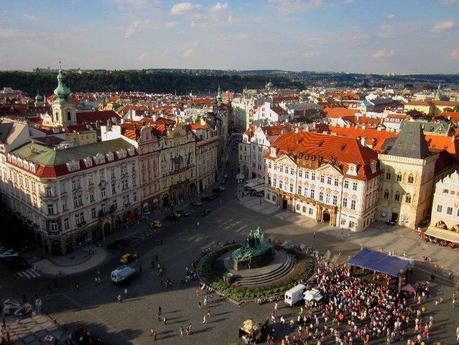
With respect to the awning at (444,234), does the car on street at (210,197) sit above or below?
below

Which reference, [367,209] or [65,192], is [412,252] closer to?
[367,209]

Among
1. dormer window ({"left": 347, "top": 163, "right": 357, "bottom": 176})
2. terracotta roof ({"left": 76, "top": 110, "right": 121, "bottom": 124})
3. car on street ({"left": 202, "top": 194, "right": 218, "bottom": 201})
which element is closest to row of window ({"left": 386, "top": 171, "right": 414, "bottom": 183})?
dormer window ({"left": 347, "top": 163, "right": 357, "bottom": 176})

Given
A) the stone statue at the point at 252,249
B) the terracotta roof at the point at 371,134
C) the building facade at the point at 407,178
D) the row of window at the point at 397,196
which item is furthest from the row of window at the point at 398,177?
the stone statue at the point at 252,249

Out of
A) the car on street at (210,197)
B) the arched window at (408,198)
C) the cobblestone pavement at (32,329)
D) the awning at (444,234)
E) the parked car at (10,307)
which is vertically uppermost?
the arched window at (408,198)

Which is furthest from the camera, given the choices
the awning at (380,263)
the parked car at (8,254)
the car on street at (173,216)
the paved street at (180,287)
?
the car on street at (173,216)

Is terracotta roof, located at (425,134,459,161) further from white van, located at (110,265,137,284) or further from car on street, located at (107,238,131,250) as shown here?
white van, located at (110,265,137,284)

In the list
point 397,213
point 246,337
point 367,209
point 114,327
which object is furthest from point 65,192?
point 397,213

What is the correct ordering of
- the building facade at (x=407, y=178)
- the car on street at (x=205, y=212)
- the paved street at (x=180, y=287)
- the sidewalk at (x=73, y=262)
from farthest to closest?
the car on street at (x=205, y=212)
the building facade at (x=407, y=178)
the sidewalk at (x=73, y=262)
the paved street at (x=180, y=287)

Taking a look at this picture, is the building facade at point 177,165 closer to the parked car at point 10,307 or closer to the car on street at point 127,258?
the car on street at point 127,258
